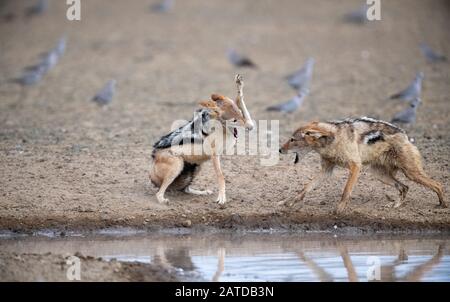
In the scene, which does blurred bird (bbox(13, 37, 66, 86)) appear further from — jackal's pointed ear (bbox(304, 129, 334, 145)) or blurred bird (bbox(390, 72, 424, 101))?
jackal's pointed ear (bbox(304, 129, 334, 145))

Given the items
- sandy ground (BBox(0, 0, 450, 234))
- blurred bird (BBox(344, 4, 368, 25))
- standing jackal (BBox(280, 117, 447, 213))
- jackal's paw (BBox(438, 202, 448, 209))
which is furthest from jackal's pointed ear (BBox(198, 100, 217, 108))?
blurred bird (BBox(344, 4, 368, 25))

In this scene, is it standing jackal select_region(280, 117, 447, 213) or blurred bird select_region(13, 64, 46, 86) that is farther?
blurred bird select_region(13, 64, 46, 86)

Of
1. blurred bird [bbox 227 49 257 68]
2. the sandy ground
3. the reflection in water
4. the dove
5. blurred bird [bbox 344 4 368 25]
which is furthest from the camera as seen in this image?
blurred bird [bbox 344 4 368 25]

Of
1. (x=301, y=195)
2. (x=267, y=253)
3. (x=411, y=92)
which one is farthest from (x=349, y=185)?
(x=411, y=92)

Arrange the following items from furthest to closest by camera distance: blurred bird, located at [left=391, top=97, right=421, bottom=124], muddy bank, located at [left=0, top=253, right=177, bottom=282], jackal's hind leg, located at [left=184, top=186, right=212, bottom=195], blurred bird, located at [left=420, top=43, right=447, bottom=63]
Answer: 1. blurred bird, located at [left=420, top=43, right=447, bottom=63]
2. blurred bird, located at [left=391, top=97, right=421, bottom=124]
3. jackal's hind leg, located at [left=184, top=186, right=212, bottom=195]
4. muddy bank, located at [left=0, top=253, right=177, bottom=282]

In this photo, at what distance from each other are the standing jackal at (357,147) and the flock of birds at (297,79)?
15.5 ft

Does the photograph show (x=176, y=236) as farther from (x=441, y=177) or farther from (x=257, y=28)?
(x=257, y=28)

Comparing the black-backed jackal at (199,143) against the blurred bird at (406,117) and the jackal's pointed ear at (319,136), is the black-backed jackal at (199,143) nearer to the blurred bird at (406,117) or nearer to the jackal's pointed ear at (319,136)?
the jackal's pointed ear at (319,136)

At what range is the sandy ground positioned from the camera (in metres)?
11.8

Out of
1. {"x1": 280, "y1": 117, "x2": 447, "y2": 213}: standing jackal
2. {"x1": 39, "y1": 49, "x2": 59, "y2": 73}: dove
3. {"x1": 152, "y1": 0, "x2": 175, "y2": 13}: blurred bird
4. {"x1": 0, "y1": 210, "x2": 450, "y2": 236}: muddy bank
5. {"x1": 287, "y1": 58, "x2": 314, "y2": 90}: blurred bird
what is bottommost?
{"x1": 0, "y1": 210, "x2": 450, "y2": 236}: muddy bank

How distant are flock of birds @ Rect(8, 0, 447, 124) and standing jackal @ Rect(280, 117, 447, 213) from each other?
4.73 m

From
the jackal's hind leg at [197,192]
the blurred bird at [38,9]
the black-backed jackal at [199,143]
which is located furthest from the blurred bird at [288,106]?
the blurred bird at [38,9]

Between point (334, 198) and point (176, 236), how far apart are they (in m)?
2.46

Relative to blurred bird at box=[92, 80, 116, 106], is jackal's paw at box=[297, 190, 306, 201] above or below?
below
